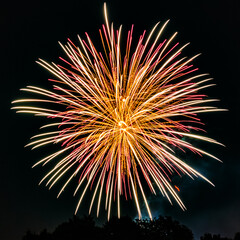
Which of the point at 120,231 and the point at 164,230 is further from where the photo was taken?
the point at 164,230

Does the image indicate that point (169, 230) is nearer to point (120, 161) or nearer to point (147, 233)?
→ point (147, 233)

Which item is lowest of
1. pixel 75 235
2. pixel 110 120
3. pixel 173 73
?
pixel 75 235

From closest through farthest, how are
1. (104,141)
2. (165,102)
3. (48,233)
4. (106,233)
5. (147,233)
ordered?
(165,102)
(104,141)
(48,233)
(106,233)
(147,233)

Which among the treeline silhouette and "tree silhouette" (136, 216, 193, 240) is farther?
"tree silhouette" (136, 216, 193, 240)

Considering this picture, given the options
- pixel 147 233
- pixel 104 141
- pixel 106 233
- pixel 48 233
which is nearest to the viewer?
pixel 104 141

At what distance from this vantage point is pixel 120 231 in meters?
20.3

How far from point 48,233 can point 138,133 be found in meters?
11.8

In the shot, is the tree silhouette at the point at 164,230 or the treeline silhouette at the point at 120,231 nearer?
the treeline silhouette at the point at 120,231

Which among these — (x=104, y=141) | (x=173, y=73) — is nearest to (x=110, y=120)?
(x=104, y=141)

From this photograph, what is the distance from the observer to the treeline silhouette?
18.6 m

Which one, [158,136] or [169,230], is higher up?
[158,136]

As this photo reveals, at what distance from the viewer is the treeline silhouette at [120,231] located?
18641 millimetres

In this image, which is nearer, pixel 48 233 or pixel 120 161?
pixel 120 161

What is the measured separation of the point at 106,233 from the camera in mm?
20203
